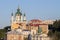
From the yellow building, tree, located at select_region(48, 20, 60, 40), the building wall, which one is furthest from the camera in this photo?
the yellow building

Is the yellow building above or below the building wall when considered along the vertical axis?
above

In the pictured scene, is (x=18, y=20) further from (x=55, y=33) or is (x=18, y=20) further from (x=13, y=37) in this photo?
(x=55, y=33)

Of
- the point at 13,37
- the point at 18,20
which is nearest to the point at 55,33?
the point at 13,37

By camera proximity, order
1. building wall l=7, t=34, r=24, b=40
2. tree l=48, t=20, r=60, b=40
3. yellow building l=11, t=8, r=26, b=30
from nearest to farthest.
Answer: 1. tree l=48, t=20, r=60, b=40
2. building wall l=7, t=34, r=24, b=40
3. yellow building l=11, t=8, r=26, b=30

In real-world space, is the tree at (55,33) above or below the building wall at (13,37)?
above

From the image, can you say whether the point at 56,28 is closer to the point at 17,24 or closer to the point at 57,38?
the point at 17,24

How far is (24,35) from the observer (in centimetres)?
5203

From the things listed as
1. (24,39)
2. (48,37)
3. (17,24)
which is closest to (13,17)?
→ (17,24)

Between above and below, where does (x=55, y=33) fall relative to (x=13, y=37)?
above

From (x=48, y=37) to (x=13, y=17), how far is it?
17155 mm

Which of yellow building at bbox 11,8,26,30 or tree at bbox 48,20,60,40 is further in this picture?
yellow building at bbox 11,8,26,30

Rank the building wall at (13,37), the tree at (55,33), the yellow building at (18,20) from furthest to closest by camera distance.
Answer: the yellow building at (18,20) → the building wall at (13,37) → the tree at (55,33)

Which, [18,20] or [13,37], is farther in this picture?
[18,20]

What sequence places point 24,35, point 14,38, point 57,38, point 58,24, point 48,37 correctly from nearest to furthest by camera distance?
point 57,38 → point 48,37 → point 14,38 → point 24,35 → point 58,24
